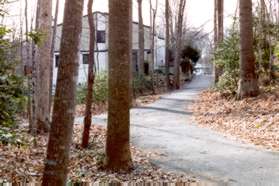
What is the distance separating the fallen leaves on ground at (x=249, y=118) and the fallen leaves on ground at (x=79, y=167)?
9.73 ft

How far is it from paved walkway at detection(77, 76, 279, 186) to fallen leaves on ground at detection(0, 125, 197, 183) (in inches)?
15.2

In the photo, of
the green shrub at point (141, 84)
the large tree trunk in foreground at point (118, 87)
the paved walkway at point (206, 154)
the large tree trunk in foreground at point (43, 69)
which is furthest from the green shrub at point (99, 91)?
the large tree trunk in foreground at point (118, 87)

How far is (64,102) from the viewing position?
16.1ft

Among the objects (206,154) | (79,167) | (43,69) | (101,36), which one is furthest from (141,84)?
(79,167)

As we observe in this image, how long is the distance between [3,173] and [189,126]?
25.2 ft

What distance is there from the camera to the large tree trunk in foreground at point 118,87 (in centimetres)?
812

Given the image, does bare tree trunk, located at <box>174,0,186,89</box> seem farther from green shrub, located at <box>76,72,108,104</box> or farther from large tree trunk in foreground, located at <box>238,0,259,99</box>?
large tree trunk in foreground, located at <box>238,0,259,99</box>

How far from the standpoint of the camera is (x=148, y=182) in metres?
7.62

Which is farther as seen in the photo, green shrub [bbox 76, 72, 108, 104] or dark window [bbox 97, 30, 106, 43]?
dark window [bbox 97, 30, 106, 43]

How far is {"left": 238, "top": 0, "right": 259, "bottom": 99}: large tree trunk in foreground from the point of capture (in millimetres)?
16797

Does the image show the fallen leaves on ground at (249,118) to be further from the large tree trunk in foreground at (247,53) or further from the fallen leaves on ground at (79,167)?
the fallen leaves on ground at (79,167)

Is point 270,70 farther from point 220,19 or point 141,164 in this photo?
point 141,164

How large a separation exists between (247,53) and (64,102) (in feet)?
42.7

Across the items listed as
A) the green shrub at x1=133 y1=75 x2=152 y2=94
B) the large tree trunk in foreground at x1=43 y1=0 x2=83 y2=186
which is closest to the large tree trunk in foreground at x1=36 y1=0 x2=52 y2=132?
the large tree trunk in foreground at x1=43 y1=0 x2=83 y2=186
